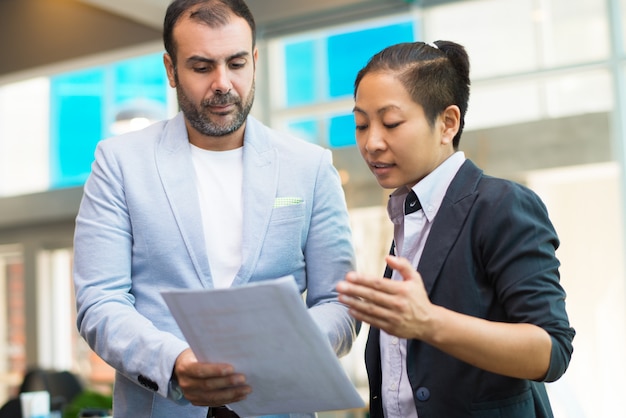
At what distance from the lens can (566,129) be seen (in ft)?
21.3

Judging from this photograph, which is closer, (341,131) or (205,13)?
(205,13)

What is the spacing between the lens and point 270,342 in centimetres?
141

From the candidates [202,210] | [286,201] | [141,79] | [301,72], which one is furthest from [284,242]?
[141,79]

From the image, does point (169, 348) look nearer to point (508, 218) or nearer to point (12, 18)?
point (508, 218)

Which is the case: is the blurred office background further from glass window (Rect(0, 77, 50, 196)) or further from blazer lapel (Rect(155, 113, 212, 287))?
blazer lapel (Rect(155, 113, 212, 287))

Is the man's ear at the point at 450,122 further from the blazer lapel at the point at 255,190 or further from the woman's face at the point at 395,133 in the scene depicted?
the blazer lapel at the point at 255,190

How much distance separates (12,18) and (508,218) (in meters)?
8.06

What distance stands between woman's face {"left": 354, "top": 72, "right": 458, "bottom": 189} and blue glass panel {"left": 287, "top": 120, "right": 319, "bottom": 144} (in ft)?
19.3

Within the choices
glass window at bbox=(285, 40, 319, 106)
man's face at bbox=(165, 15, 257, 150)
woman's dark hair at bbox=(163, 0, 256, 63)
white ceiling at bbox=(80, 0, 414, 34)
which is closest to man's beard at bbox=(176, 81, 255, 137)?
man's face at bbox=(165, 15, 257, 150)

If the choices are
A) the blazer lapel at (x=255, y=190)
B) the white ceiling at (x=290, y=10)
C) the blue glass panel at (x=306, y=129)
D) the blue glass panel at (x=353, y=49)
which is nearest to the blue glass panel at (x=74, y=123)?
the white ceiling at (x=290, y=10)

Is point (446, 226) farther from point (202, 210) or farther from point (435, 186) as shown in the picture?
point (202, 210)

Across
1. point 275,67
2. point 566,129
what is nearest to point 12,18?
point 275,67

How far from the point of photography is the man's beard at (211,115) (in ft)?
6.31

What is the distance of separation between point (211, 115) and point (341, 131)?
18.1 feet
